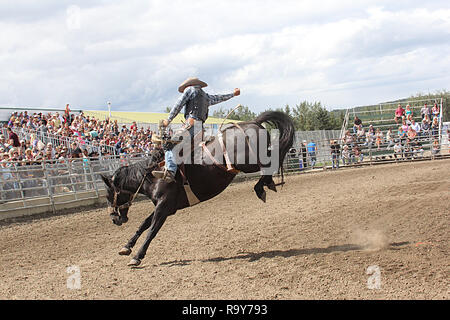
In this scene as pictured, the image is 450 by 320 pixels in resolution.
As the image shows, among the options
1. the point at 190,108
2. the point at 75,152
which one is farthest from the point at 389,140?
the point at 190,108

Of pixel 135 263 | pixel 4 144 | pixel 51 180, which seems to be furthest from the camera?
pixel 4 144

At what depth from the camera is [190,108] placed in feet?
23.2

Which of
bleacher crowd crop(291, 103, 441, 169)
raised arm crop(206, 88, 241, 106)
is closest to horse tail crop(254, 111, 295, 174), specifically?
raised arm crop(206, 88, 241, 106)

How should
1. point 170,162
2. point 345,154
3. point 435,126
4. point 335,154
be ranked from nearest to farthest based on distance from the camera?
1. point 170,162
2. point 335,154
3. point 345,154
4. point 435,126

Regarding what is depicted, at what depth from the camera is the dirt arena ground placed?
5.25m

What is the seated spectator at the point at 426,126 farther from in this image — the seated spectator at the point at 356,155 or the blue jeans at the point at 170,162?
the blue jeans at the point at 170,162

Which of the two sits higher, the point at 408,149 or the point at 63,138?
the point at 63,138

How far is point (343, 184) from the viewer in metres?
14.8

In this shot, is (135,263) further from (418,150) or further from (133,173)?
(418,150)

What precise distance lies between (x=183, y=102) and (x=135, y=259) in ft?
8.14

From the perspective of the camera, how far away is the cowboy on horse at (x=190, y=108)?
689 centimetres

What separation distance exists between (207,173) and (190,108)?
3.50 ft

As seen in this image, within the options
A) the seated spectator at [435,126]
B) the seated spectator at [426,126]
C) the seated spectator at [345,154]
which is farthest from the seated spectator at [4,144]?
the seated spectator at [435,126]
